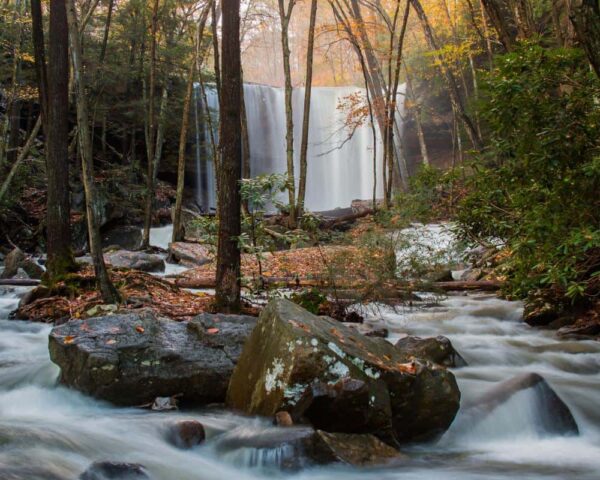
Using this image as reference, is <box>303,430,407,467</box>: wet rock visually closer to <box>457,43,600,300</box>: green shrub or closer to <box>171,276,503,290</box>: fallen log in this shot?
<box>457,43,600,300</box>: green shrub

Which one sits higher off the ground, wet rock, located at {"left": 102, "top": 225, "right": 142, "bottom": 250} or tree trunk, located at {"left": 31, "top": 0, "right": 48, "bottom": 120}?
tree trunk, located at {"left": 31, "top": 0, "right": 48, "bottom": 120}

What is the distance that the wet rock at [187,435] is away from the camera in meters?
4.27

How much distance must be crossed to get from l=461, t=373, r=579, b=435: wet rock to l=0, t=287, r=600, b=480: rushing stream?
72 millimetres

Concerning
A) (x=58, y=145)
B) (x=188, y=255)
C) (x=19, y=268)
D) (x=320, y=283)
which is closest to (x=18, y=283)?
(x=19, y=268)

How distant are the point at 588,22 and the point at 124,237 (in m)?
16.5

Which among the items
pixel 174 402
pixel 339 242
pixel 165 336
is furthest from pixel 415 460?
pixel 339 242

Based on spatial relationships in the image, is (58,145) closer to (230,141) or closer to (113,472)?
(230,141)

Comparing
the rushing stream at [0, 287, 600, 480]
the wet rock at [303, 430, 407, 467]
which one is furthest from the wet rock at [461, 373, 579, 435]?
the wet rock at [303, 430, 407, 467]

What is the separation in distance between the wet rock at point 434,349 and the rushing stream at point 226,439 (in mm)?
178

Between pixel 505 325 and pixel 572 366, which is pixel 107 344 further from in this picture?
pixel 505 325

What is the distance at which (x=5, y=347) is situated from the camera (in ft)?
21.8

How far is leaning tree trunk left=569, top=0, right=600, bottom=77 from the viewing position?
368cm

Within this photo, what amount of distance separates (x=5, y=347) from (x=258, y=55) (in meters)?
68.0

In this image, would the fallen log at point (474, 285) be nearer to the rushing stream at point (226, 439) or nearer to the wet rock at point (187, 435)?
the rushing stream at point (226, 439)
